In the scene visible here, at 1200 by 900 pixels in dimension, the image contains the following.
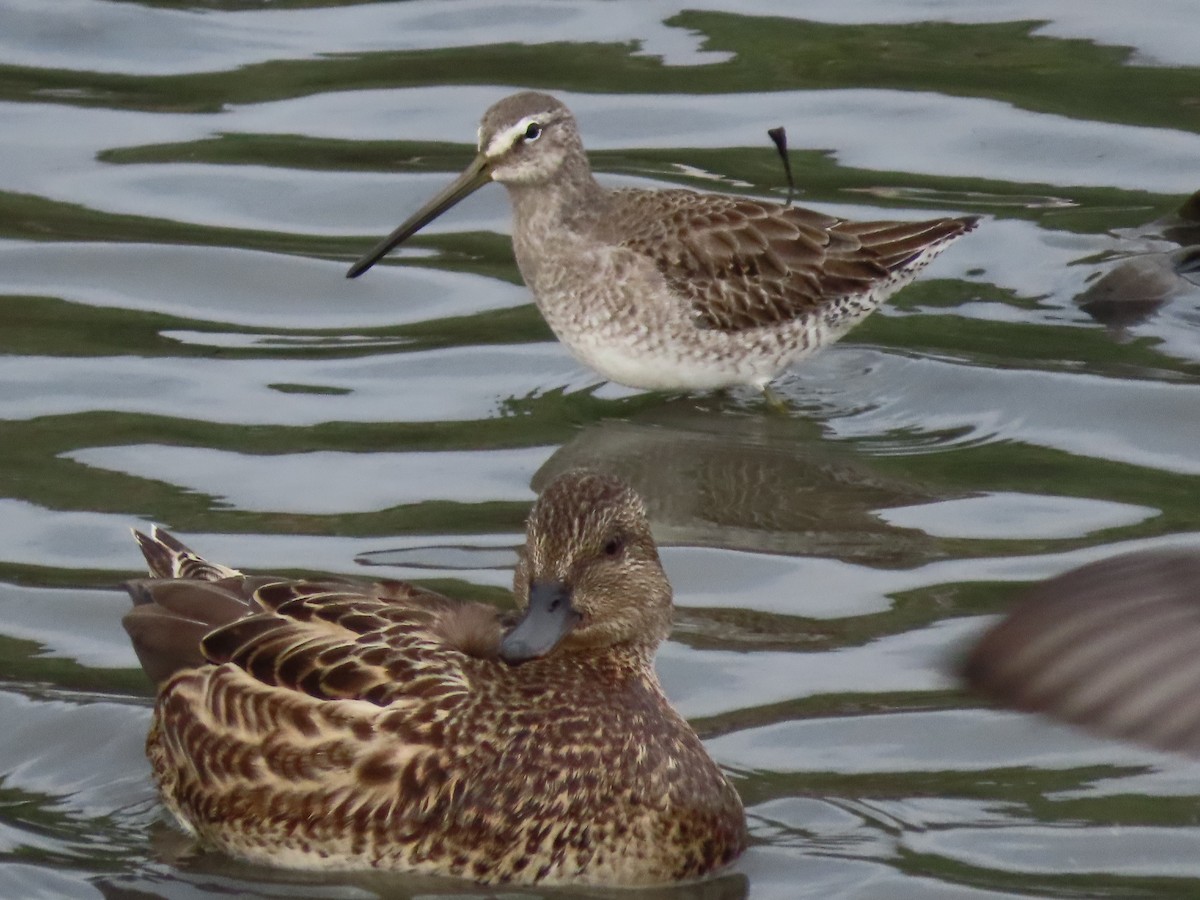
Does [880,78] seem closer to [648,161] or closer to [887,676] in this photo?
[648,161]

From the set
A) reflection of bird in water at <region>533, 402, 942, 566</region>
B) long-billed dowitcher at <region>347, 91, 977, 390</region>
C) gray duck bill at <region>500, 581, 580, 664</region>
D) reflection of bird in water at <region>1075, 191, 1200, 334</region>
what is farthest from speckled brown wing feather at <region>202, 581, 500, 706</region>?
reflection of bird in water at <region>1075, 191, 1200, 334</region>

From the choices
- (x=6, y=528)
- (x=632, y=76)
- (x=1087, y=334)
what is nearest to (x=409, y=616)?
Answer: (x=6, y=528)

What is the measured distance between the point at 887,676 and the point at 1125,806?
979mm

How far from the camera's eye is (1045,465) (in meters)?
9.06

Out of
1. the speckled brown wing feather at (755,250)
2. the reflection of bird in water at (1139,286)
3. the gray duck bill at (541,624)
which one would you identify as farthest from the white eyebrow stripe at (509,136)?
the gray duck bill at (541,624)

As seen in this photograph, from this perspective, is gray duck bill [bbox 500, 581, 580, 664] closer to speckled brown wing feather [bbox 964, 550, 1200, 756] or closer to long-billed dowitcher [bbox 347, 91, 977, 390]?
speckled brown wing feather [bbox 964, 550, 1200, 756]

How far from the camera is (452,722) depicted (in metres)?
6.39

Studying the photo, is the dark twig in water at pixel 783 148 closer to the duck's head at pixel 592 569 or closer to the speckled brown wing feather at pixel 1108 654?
the duck's head at pixel 592 569

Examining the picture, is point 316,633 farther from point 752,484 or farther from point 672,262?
point 672,262

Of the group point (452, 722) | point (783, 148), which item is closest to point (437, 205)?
point (783, 148)

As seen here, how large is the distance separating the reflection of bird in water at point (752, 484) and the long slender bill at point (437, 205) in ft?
4.23

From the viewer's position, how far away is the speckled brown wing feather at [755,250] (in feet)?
33.4

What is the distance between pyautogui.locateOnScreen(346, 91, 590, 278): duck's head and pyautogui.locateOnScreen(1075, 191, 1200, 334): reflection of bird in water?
215 cm

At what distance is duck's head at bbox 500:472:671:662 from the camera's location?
660 centimetres
